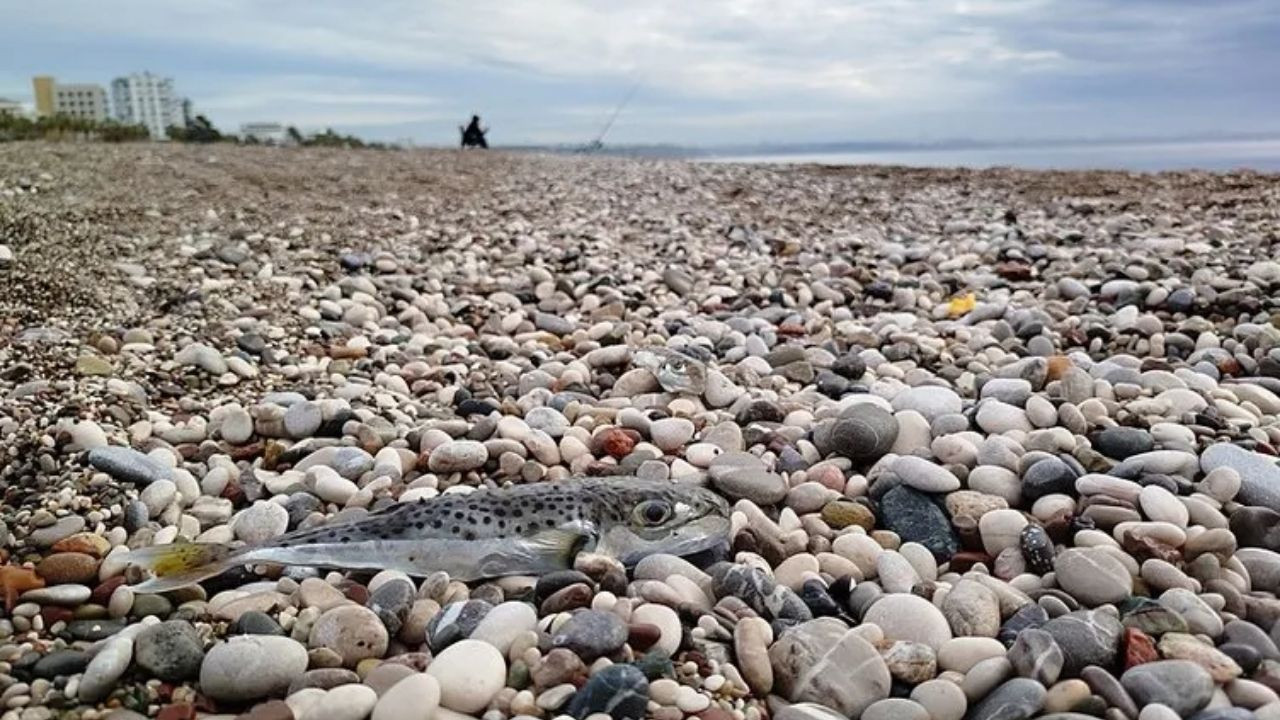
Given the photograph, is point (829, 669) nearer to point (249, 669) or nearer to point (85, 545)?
point (249, 669)

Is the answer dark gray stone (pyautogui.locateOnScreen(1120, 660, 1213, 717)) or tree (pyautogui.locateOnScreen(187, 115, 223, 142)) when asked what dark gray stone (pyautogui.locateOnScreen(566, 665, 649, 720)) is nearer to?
dark gray stone (pyautogui.locateOnScreen(1120, 660, 1213, 717))

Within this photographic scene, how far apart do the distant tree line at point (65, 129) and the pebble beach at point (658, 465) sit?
10.0 meters

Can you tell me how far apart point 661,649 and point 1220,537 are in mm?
1627

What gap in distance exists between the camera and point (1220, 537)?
8.93 feet

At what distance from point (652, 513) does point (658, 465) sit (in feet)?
1.72

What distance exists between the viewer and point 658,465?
11.2 feet

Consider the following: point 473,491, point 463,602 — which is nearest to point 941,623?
point 463,602

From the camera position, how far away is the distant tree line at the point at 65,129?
1592 cm

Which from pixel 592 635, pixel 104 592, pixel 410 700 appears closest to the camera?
pixel 410 700

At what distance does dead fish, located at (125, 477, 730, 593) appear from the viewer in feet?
8.81

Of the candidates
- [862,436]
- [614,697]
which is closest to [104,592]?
[614,697]

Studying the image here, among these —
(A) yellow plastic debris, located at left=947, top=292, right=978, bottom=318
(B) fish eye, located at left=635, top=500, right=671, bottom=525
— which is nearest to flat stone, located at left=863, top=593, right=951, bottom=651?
(B) fish eye, located at left=635, top=500, right=671, bottom=525

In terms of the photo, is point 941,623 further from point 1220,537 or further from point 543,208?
point 543,208

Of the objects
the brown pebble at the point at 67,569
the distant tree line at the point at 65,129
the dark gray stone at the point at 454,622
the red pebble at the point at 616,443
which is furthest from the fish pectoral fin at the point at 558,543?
the distant tree line at the point at 65,129
